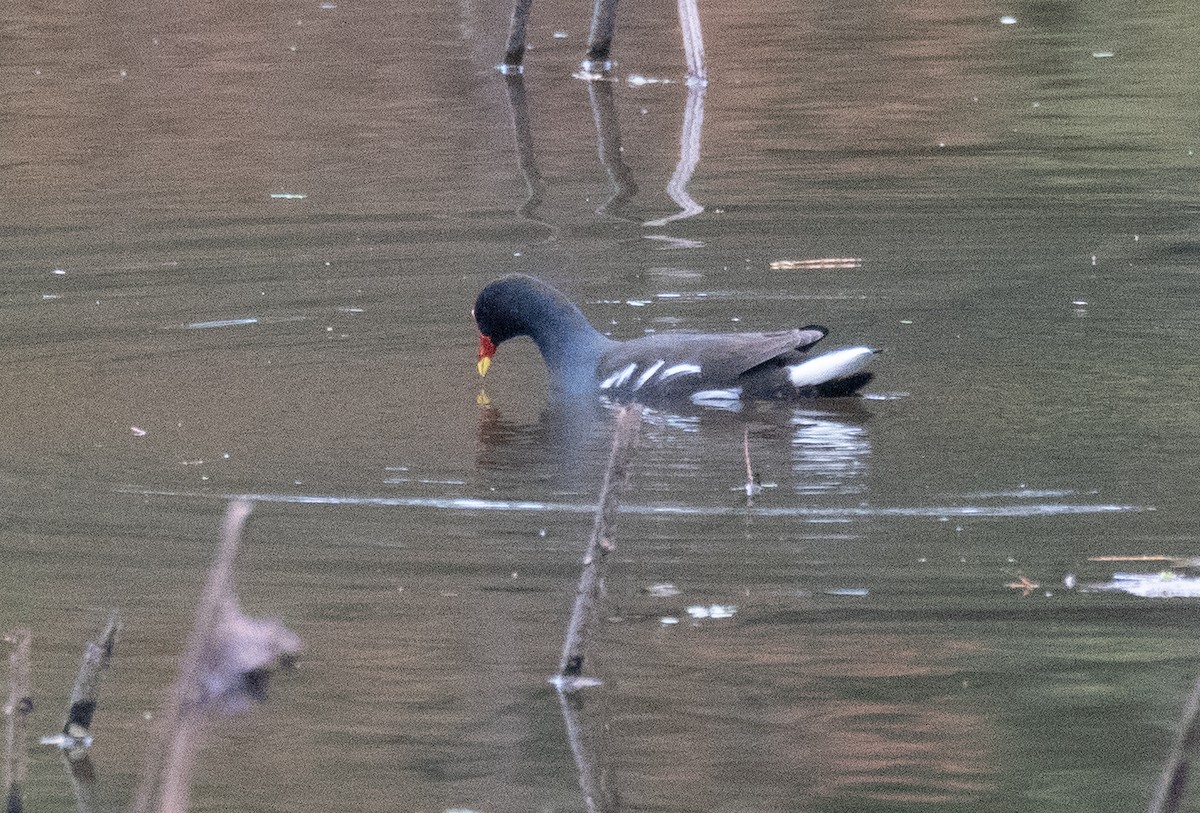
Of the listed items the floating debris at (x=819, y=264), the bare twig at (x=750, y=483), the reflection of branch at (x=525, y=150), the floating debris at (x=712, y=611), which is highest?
the floating debris at (x=712, y=611)

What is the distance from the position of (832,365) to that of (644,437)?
0.90 m

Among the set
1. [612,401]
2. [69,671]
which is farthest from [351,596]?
[612,401]

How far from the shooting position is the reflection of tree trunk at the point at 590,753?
5680 millimetres

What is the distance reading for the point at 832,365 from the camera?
9.66 m

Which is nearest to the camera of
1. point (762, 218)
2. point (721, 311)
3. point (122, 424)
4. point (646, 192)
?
point (122, 424)

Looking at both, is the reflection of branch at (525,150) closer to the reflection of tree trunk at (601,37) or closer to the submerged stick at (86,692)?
the reflection of tree trunk at (601,37)

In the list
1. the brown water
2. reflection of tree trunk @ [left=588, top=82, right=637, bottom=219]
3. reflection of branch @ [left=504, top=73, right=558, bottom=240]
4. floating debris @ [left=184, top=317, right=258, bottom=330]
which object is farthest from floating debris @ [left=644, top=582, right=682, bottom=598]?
reflection of tree trunk @ [left=588, top=82, right=637, bottom=219]

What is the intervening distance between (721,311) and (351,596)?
4.32 m

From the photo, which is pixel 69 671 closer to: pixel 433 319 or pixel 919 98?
pixel 433 319

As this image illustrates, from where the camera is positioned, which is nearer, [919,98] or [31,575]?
[31,575]

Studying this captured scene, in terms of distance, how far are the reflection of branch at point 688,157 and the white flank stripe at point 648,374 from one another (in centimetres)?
349

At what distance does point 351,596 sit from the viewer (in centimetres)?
736

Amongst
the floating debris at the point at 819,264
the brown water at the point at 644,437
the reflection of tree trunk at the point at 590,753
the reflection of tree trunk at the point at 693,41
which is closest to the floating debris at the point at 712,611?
the brown water at the point at 644,437

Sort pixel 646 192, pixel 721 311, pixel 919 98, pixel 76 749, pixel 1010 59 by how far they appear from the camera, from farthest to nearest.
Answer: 1. pixel 1010 59
2. pixel 919 98
3. pixel 646 192
4. pixel 721 311
5. pixel 76 749
